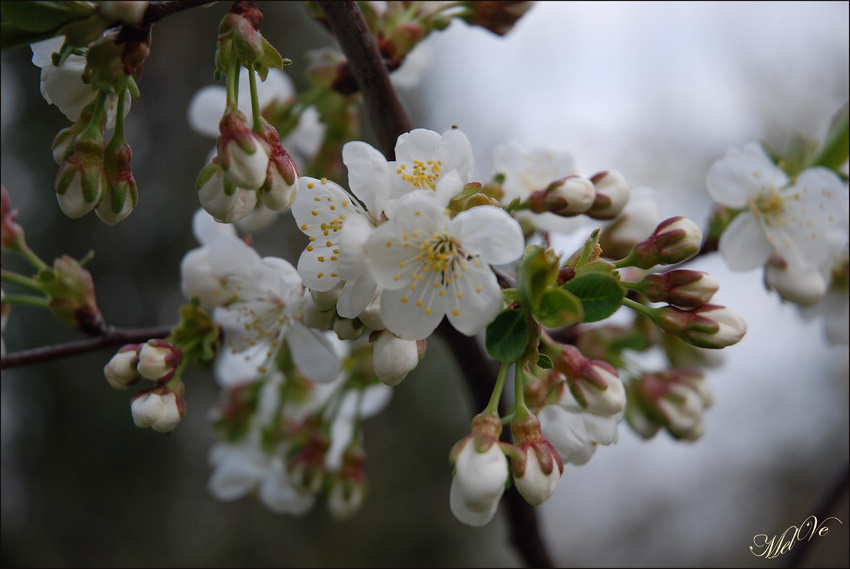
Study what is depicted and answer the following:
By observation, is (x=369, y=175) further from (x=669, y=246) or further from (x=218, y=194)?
(x=669, y=246)

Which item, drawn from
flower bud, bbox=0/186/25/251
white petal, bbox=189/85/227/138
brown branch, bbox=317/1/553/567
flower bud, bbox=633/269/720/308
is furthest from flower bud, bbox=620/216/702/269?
flower bud, bbox=0/186/25/251

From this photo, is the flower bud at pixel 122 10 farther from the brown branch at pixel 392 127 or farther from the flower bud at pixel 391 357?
the flower bud at pixel 391 357

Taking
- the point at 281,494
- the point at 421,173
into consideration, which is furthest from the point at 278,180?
the point at 281,494

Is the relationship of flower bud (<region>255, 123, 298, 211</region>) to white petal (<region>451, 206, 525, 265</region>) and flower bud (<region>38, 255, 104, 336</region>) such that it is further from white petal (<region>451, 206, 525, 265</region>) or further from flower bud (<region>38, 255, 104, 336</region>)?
flower bud (<region>38, 255, 104, 336</region>)

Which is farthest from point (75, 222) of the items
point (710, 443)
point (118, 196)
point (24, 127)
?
point (710, 443)

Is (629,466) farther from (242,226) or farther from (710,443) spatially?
(242,226)

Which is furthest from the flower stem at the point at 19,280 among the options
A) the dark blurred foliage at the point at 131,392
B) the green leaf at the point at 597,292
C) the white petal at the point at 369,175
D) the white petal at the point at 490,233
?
the dark blurred foliage at the point at 131,392
